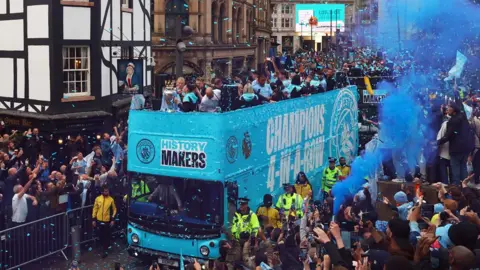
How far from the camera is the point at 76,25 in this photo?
21.2 m

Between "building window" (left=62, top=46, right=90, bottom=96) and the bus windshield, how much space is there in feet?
31.3

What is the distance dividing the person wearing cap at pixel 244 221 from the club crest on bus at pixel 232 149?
824 mm

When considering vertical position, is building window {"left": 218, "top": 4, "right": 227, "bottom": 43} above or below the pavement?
above

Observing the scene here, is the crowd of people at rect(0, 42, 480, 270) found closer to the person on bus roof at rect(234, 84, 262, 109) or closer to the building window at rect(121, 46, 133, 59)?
the person on bus roof at rect(234, 84, 262, 109)

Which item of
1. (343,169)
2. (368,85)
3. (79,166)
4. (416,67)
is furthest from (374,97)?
(79,166)

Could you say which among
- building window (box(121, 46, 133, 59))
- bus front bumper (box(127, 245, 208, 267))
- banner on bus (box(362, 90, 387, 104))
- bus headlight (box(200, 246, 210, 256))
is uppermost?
building window (box(121, 46, 133, 59))

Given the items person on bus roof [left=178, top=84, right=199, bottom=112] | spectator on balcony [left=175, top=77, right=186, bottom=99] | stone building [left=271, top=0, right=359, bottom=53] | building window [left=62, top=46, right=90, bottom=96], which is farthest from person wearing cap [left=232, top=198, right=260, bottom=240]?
stone building [left=271, top=0, right=359, bottom=53]

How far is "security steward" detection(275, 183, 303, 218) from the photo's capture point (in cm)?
1337

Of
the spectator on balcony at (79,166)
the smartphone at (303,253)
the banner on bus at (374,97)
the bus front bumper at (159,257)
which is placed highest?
the banner on bus at (374,97)

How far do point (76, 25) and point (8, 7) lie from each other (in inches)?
96.6

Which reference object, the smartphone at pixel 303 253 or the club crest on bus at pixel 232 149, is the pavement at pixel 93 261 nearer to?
the club crest on bus at pixel 232 149

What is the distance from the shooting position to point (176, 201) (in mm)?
12430

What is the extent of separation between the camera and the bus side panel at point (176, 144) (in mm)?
12023

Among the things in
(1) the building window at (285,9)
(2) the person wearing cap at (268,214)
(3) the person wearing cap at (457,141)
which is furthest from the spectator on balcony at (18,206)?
(1) the building window at (285,9)
